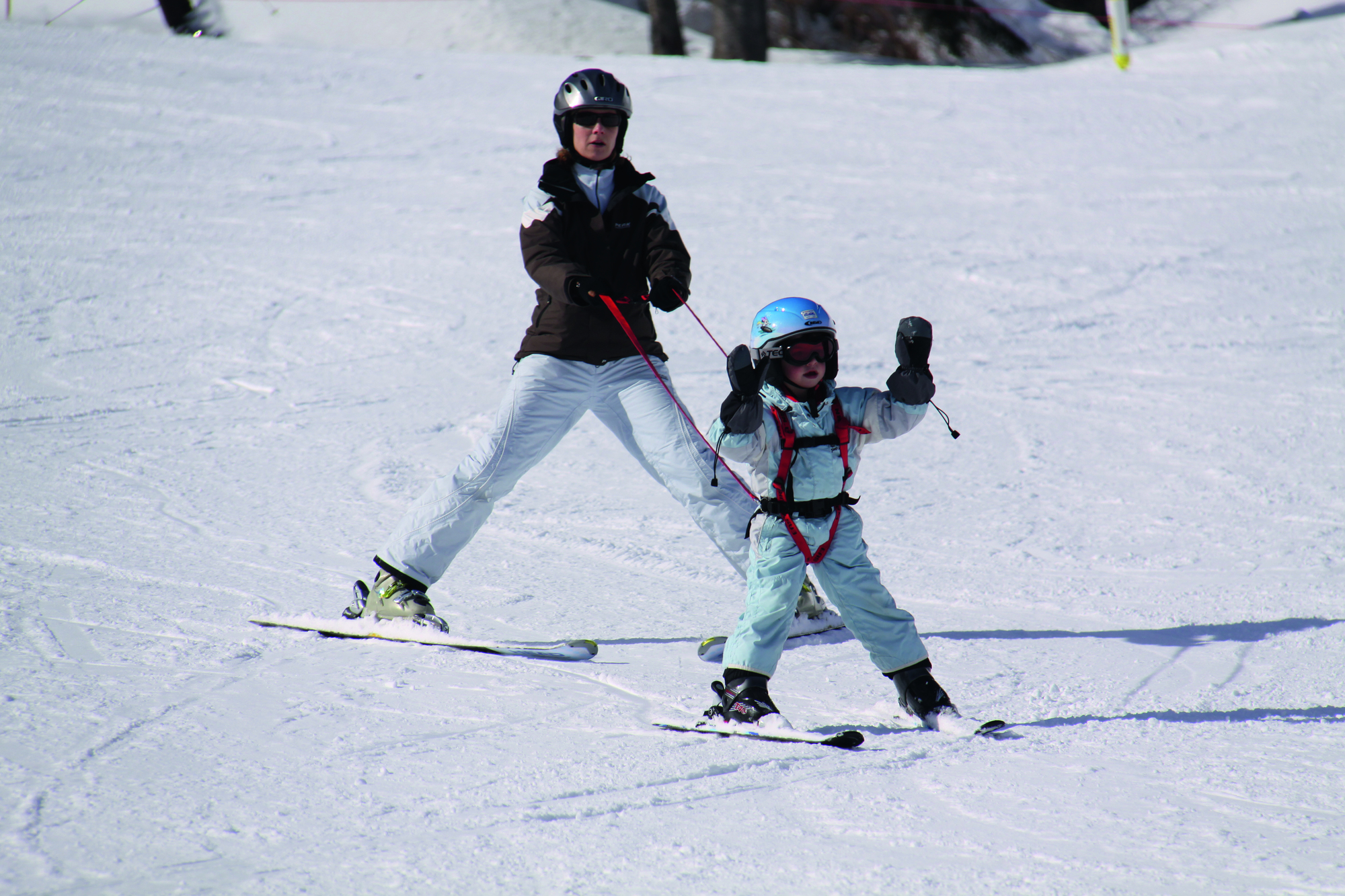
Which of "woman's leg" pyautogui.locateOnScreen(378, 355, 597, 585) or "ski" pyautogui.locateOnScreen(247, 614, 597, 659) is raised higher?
"woman's leg" pyautogui.locateOnScreen(378, 355, 597, 585)

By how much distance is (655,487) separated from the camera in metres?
6.06

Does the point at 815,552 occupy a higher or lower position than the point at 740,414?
lower

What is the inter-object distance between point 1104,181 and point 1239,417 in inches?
175

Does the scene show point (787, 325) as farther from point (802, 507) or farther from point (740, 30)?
point (740, 30)

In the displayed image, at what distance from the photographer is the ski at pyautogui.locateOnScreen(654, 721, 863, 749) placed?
9.90 feet

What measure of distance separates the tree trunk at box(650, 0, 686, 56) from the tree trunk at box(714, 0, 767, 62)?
32.6 inches

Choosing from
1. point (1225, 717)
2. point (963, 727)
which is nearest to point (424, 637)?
point (963, 727)

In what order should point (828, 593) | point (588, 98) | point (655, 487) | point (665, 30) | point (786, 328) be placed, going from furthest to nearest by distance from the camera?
point (665, 30), point (655, 487), point (588, 98), point (828, 593), point (786, 328)

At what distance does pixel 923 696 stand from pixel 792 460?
2.51ft

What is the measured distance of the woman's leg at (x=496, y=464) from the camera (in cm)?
386

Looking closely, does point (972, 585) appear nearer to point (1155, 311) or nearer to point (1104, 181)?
point (1155, 311)

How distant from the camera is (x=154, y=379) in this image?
7.29 meters

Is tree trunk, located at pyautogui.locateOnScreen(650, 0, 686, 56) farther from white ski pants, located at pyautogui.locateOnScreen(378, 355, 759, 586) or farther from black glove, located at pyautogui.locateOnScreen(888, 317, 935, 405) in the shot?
black glove, located at pyautogui.locateOnScreen(888, 317, 935, 405)

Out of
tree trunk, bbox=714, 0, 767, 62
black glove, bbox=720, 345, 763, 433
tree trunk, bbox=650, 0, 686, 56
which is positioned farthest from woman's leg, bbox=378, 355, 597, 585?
tree trunk, bbox=650, 0, 686, 56
